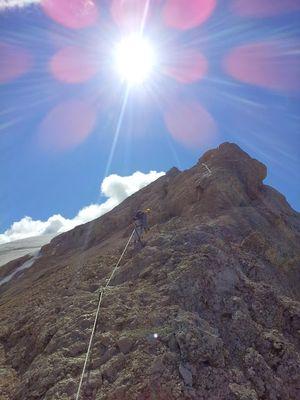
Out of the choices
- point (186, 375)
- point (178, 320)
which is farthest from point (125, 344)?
point (186, 375)

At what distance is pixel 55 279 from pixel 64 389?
9758 mm

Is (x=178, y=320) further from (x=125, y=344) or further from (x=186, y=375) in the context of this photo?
(x=186, y=375)

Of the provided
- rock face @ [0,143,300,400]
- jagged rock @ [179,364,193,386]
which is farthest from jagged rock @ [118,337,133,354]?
jagged rock @ [179,364,193,386]

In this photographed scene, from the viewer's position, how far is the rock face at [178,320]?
9516mm

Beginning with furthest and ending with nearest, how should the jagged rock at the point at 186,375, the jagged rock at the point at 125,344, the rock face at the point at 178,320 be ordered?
the jagged rock at the point at 125,344 < the rock face at the point at 178,320 < the jagged rock at the point at 186,375

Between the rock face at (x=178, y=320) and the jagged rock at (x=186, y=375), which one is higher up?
the rock face at (x=178, y=320)

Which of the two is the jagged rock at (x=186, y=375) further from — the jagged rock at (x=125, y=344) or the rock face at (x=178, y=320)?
the jagged rock at (x=125, y=344)

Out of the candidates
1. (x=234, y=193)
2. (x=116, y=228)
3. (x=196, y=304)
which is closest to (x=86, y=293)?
(x=196, y=304)

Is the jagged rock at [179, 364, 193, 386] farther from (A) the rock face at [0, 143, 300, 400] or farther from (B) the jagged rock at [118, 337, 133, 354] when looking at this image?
(B) the jagged rock at [118, 337, 133, 354]

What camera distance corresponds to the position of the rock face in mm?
9516

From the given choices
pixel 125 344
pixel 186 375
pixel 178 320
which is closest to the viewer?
pixel 186 375

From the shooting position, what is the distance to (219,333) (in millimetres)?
11102

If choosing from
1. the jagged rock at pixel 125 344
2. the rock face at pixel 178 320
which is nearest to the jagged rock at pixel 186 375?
the rock face at pixel 178 320

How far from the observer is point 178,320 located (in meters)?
10.9
